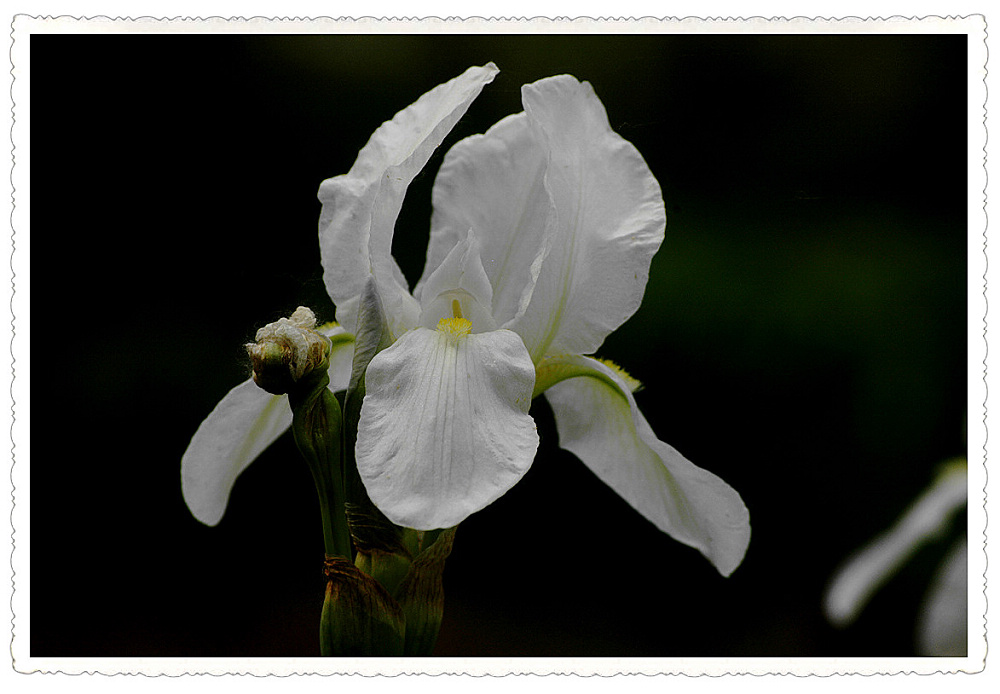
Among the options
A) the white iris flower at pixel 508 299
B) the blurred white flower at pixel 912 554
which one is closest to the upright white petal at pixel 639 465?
the white iris flower at pixel 508 299

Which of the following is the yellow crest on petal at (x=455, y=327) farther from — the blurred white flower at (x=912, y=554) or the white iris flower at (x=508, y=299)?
the blurred white flower at (x=912, y=554)

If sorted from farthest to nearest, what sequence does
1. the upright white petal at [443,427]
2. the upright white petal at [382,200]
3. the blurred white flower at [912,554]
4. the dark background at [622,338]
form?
the dark background at [622,338] → the blurred white flower at [912,554] → the upright white petal at [382,200] → the upright white petal at [443,427]

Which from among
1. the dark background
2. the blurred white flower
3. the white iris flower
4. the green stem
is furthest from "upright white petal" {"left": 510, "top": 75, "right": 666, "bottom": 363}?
the blurred white flower

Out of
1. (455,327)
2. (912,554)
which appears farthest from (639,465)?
(912,554)

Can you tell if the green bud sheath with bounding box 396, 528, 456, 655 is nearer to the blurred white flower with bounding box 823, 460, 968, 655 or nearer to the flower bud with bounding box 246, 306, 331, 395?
the flower bud with bounding box 246, 306, 331, 395

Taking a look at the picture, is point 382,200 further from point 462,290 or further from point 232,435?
point 232,435
